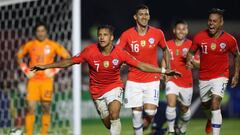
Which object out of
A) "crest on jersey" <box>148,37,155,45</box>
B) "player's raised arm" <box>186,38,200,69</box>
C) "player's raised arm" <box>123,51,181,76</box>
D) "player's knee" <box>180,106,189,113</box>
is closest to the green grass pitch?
"player's knee" <box>180,106,189,113</box>

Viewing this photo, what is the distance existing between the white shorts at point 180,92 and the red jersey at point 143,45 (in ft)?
4.42

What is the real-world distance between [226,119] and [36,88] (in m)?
8.54

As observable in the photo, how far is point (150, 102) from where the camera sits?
1321 centimetres

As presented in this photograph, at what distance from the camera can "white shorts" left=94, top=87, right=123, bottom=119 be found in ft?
40.0

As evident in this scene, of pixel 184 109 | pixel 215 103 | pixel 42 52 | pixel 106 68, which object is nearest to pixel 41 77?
pixel 42 52

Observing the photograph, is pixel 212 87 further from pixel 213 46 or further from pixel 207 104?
pixel 213 46

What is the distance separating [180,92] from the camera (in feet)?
48.2

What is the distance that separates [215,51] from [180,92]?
201cm

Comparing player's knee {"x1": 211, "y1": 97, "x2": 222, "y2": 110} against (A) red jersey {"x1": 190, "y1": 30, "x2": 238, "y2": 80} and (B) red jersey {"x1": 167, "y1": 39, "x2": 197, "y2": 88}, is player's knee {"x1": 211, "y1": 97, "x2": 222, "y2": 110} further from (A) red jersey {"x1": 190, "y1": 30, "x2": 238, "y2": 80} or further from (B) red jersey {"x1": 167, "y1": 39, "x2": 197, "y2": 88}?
(B) red jersey {"x1": 167, "y1": 39, "x2": 197, "y2": 88}

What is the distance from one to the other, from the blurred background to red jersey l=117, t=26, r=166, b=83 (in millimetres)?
2856

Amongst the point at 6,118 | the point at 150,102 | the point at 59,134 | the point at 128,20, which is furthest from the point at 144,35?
the point at 128,20

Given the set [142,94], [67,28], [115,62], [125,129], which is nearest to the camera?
[115,62]

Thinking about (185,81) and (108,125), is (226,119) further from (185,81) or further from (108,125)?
(108,125)

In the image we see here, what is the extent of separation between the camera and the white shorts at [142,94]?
13211 mm
